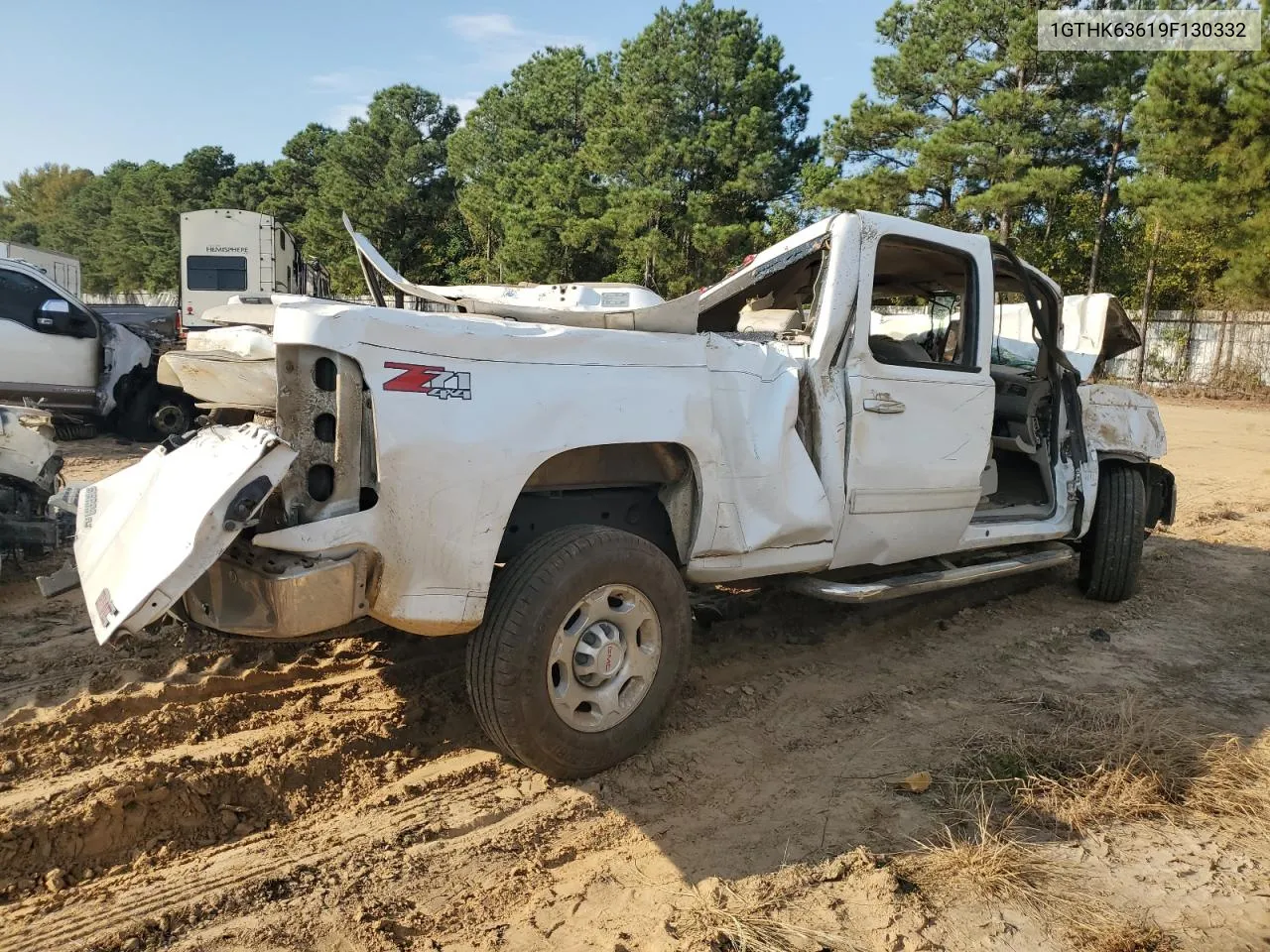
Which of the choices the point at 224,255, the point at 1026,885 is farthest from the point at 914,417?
the point at 224,255

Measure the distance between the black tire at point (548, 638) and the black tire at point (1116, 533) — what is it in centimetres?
362

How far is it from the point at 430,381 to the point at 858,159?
996 inches

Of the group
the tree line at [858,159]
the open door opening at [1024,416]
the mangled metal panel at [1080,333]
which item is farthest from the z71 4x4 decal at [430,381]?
the tree line at [858,159]

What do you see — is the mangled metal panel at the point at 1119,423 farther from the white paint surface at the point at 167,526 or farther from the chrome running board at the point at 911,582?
the white paint surface at the point at 167,526

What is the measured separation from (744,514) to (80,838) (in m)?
2.51

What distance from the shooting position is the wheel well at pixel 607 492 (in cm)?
321

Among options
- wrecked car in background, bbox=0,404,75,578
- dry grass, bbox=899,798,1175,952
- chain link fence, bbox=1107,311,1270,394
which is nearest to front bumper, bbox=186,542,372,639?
dry grass, bbox=899,798,1175,952

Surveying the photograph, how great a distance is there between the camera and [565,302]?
3.54 meters

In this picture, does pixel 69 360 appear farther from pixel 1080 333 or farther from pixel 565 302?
pixel 1080 333

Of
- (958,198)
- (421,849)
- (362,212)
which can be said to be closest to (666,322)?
(421,849)

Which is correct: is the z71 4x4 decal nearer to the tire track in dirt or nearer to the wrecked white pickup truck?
the wrecked white pickup truck

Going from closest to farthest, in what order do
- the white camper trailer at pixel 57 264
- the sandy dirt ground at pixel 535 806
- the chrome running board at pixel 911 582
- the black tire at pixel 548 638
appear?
the sandy dirt ground at pixel 535 806, the black tire at pixel 548 638, the chrome running board at pixel 911 582, the white camper trailer at pixel 57 264

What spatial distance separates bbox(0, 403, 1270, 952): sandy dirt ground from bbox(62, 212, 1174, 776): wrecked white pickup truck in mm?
411

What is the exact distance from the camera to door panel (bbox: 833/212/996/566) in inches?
154
